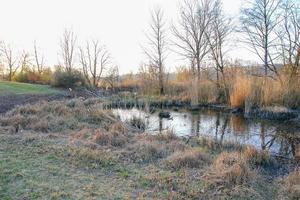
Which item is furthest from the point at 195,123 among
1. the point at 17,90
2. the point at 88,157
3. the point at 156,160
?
the point at 17,90

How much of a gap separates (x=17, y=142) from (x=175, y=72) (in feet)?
56.6

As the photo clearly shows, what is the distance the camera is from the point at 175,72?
22938mm

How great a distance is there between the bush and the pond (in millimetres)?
13406

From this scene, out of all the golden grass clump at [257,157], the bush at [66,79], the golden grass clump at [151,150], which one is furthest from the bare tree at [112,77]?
the golden grass clump at [257,157]

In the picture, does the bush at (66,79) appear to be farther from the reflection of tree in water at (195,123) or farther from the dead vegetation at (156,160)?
the dead vegetation at (156,160)

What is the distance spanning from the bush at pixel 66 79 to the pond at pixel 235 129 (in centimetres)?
1341

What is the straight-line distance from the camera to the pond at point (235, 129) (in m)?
7.99

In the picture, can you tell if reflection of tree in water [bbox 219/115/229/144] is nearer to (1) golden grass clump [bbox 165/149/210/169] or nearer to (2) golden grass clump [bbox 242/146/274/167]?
(2) golden grass clump [bbox 242/146/274/167]

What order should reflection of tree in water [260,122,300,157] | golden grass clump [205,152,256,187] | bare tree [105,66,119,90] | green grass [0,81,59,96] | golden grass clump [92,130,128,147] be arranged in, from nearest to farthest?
golden grass clump [205,152,256,187] < golden grass clump [92,130,128,147] < reflection of tree in water [260,122,300,157] < green grass [0,81,59,96] < bare tree [105,66,119,90]

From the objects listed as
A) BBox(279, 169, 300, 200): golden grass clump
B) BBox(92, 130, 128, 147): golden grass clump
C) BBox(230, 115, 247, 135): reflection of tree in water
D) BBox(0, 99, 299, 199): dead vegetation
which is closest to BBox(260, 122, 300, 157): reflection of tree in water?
BBox(230, 115, 247, 135): reflection of tree in water

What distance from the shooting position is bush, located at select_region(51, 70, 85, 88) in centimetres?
2478

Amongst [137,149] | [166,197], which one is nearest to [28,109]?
[137,149]

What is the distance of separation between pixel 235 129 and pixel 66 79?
1758 cm

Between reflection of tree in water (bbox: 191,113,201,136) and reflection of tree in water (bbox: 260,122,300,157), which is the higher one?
reflection of tree in water (bbox: 191,113,201,136)
